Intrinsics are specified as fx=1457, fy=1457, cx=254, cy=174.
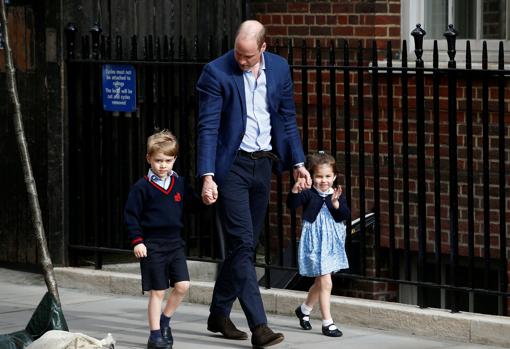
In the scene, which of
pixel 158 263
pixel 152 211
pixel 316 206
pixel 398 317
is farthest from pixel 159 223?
pixel 398 317

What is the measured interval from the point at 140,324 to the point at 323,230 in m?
1.36

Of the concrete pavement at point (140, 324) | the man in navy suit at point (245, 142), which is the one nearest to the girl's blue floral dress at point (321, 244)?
the concrete pavement at point (140, 324)

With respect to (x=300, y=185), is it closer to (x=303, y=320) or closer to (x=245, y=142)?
(x=245, y=142)

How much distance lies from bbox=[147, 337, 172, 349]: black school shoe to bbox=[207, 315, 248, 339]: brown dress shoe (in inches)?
15.9

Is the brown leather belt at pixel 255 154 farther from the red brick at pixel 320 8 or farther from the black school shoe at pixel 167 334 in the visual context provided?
the red brick at pixel 320 8

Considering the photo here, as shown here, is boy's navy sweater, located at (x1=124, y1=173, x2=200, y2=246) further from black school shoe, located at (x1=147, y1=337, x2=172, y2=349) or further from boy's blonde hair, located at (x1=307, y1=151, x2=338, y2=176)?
boy's blonde hair, located at (x1=307, y1=151, x2=338, y2=176)

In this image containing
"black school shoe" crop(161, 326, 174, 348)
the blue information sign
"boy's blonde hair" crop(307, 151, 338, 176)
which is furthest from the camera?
the blue information sign

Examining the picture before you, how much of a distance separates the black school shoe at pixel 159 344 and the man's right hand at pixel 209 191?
0.84 metres

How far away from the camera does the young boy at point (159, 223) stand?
Result: 793 cm

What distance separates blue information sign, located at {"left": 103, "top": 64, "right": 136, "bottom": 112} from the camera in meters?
10.5

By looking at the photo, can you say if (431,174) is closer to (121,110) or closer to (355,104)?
(355,104)

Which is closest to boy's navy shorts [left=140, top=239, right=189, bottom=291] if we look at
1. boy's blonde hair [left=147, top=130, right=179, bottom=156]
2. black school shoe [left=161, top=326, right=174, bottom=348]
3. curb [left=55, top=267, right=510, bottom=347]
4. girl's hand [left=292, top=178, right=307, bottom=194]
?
black school shoe [left=161, top=326, right=174, bottom=348]

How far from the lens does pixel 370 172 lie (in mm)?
10984

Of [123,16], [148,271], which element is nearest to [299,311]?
[148,271]
